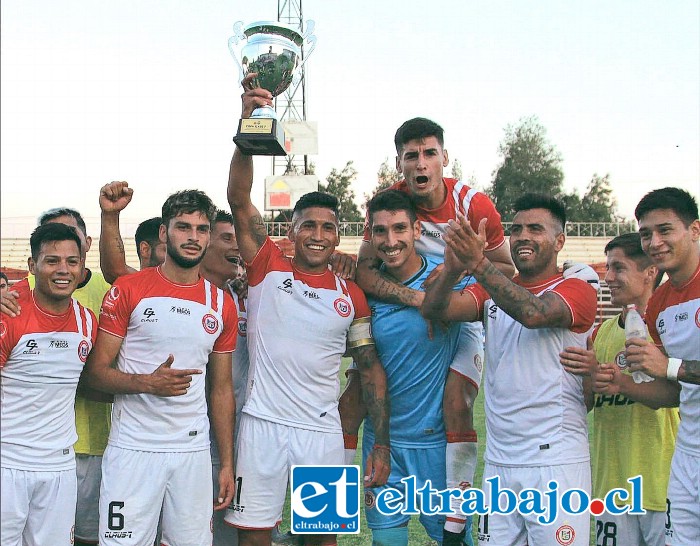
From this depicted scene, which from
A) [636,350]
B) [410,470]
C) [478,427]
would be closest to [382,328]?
[410,470]

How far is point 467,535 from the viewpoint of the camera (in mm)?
4617

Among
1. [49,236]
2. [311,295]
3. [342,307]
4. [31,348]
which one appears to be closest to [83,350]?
[31,348]

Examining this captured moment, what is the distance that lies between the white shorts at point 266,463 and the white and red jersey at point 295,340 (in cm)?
7

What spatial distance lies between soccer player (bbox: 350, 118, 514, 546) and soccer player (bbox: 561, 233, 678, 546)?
73 cm

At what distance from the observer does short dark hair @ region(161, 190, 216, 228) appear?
13.8ft

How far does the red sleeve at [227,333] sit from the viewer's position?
4.24 meters

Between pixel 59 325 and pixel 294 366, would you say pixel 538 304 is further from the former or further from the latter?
pixel 59 325

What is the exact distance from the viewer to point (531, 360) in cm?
408

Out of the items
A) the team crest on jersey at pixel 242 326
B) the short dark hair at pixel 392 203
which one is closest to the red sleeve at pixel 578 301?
the short dark hair at pixel 392 203

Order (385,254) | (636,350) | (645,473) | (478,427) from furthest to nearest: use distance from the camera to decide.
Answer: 1. (478,427)
2. (385,254)
3. (645,473)
4. (636,350)

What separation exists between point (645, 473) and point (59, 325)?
340 cm

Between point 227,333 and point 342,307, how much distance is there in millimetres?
716

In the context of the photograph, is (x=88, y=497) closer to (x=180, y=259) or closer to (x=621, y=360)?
(x=180, y=259)

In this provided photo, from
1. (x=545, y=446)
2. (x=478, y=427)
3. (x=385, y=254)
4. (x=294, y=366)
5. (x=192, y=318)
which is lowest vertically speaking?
(x=478, y=427)
